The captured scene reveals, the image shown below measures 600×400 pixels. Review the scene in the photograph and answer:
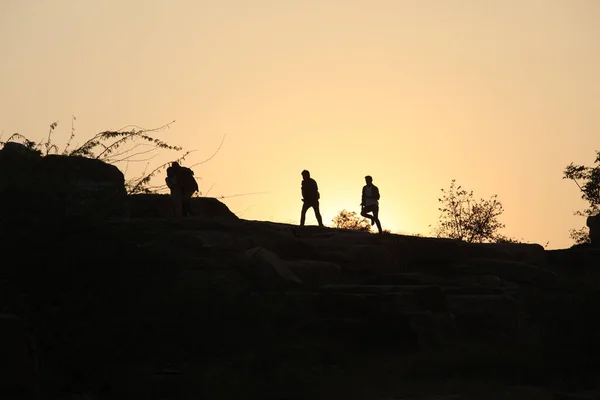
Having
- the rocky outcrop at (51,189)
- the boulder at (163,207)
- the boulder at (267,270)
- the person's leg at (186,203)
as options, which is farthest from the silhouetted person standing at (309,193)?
the rocky outcrop at (51,189)

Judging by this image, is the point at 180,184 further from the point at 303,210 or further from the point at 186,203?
the point at 303,210

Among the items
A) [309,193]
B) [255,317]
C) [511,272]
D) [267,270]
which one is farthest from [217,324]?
[309,193]

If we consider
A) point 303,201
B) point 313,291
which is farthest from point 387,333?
point 303,201

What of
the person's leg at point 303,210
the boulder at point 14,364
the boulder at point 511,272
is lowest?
the boulder at point 14,364

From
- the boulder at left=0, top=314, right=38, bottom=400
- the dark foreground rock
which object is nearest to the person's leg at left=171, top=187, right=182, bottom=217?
the dark foreground rock

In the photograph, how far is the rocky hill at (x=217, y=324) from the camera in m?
10.8

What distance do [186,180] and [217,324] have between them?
9.67 meters

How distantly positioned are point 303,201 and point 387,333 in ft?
31.3

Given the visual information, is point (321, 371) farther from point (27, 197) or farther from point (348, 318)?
point (27, 197)

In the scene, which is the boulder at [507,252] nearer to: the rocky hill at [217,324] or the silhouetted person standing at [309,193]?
the silhouetted person standing at [309,193]

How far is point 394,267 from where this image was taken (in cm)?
2014

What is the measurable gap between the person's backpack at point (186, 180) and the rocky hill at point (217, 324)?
4443mm

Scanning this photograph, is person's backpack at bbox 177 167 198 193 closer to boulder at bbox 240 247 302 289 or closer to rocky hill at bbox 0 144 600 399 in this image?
rocky hill at bbox 0 144 600 399

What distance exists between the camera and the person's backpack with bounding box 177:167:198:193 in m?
21.5
